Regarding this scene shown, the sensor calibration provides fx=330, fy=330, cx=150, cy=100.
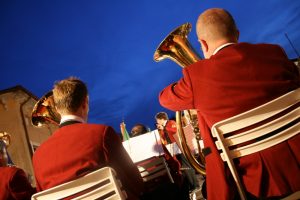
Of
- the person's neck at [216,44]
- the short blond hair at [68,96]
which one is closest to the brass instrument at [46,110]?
the short blond hair at [68,96]

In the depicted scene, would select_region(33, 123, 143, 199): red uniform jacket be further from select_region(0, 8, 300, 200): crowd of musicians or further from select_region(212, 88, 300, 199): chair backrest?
select_region(212, 88, 300, 199): chair backrest

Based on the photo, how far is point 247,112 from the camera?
1.83m

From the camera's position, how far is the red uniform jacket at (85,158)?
7.80ft

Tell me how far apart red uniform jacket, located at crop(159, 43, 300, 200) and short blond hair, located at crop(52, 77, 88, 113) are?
3.22 feet

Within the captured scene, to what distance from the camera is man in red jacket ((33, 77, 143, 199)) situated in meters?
2.38

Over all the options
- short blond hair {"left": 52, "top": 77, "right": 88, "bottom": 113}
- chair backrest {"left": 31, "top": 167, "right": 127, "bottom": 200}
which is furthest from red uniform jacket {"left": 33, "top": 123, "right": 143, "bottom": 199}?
short blond hair {"left": 52, "top": 77, "right": 88, "bottom": 113}

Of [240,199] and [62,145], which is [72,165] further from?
[240,199]

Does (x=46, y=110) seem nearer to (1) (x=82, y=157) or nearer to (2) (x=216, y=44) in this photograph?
(1) (x=82, y=157)

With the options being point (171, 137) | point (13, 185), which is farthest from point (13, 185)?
point (171, 137)

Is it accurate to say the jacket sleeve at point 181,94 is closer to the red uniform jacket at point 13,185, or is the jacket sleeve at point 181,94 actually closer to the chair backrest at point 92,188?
the chair backrest at point 92,188

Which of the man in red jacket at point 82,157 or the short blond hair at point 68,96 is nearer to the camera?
the man in red jacket at point 82,157

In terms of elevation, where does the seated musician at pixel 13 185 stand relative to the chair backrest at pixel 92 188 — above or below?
above

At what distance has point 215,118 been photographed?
2084 mm

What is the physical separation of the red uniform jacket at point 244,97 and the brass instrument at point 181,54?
900 mm
